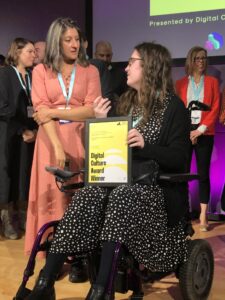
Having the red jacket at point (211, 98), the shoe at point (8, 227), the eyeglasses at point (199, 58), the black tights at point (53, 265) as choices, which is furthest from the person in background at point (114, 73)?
the black tights at point (53, 265)

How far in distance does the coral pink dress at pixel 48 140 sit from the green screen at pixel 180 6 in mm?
2415

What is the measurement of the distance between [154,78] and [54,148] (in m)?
0.72

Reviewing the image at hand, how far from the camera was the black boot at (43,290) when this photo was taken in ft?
6.82

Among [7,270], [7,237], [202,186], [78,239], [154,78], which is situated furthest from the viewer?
[202,186]

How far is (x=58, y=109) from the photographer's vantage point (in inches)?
A: 112

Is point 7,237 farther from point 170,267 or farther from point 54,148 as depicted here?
point 170,267

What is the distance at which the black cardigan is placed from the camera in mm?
2348

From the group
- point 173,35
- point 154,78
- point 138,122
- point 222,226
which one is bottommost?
point 222,226

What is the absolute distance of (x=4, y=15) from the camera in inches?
246

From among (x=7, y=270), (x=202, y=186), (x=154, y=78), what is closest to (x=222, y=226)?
(x=202, y=186)

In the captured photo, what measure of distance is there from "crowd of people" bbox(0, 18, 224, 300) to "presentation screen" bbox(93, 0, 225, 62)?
62.0 inches

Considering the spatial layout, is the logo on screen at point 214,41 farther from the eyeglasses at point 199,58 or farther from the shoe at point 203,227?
the shoe at point 203,227

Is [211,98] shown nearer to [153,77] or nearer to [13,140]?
[13,140]

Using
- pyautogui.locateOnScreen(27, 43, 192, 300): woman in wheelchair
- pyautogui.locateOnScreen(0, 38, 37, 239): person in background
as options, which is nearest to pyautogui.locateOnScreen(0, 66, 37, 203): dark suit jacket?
pyautogui.locateOnScreen(0, 38, 37, 239): person in background
